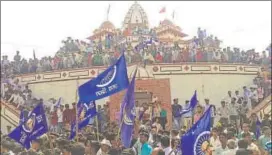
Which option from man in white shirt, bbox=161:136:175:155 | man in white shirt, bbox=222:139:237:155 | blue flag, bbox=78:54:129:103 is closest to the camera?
man in white shirt, bbox=222:139:237:155

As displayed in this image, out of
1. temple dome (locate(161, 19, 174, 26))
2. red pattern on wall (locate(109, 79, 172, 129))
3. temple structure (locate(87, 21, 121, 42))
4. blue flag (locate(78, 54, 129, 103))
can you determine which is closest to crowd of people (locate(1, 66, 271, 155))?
red pattern on wall (locate(109, 79, 172, 129))

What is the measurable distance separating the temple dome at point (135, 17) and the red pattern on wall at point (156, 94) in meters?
20.9

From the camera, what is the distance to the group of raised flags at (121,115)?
849cm

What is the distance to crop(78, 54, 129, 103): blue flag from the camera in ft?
32.9

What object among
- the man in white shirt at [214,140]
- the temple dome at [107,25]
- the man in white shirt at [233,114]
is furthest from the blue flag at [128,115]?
the temple dome at [107,25]

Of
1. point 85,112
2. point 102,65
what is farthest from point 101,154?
point 102,65

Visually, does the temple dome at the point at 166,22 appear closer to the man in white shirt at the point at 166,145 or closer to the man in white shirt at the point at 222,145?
the man in white shirt at the point at 222,145

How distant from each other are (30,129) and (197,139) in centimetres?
411

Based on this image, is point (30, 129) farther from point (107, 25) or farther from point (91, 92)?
point (107, 25)

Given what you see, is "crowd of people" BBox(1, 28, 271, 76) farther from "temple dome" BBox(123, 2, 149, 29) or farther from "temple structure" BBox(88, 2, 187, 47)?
"temple dome" BBox(123, 2, 149, 29)

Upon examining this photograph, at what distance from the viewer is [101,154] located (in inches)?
315

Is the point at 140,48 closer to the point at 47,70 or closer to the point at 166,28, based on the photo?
the point at 47,70

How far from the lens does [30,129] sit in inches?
438

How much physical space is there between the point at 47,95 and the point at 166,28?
15.0m
